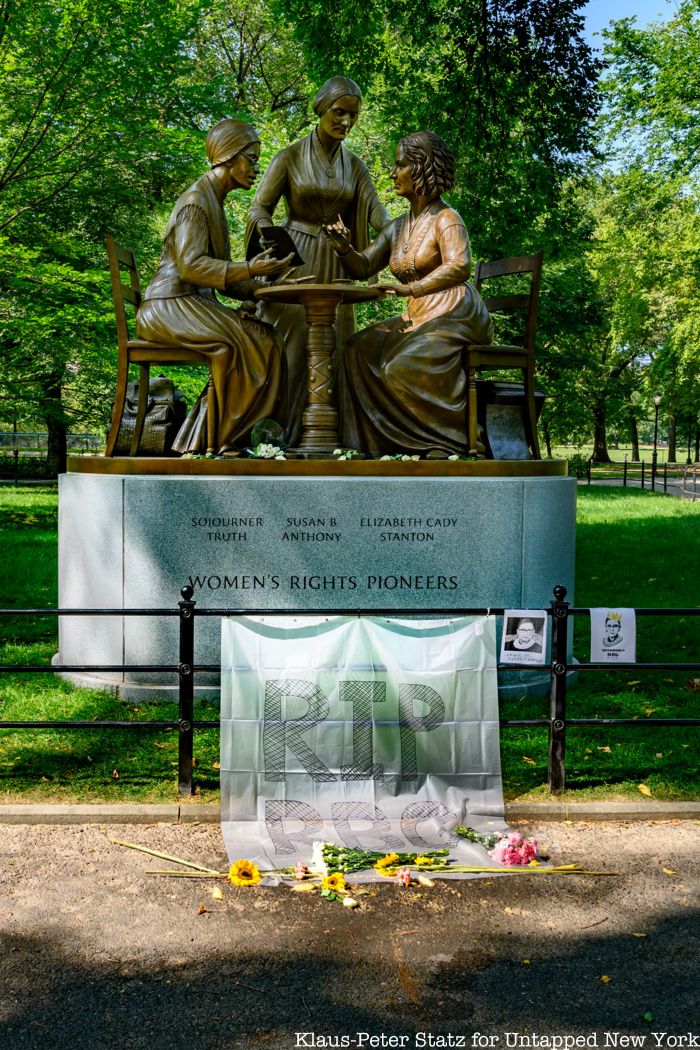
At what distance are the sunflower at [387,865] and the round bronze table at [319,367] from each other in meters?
3.67

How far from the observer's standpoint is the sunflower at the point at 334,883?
4500 mm

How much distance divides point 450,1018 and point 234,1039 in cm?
68

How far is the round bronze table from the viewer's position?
7.93 meters

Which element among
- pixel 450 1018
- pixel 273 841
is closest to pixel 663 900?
pixel 450 1018

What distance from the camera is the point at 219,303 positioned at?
805 centimetres

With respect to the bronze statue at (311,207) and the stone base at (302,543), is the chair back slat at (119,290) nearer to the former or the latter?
the bronze statue at (311,207)

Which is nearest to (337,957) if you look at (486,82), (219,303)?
(219,303)

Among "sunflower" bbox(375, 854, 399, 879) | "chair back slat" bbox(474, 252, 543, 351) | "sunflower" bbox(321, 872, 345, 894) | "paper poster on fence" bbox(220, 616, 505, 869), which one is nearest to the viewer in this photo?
"sunflower" bbox(321, 872, 345, 894)

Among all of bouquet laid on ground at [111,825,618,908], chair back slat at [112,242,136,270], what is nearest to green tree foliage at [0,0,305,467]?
chair back slat at [112,242,136,270]

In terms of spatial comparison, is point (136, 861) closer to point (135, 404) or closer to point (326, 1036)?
point (326, 1036)

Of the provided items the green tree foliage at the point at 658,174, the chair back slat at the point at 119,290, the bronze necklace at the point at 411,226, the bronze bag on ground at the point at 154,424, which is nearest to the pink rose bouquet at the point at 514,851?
the bronze bag on ground at the point at 154,424

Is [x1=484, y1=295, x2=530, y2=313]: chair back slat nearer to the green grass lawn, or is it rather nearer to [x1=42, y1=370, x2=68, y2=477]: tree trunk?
the green grass lawn

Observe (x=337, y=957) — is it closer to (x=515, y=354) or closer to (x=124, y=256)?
(x=515, y=354)

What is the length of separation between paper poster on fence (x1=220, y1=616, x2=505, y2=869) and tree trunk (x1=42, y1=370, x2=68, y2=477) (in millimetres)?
17049
